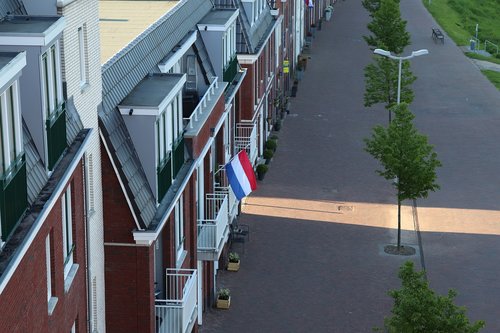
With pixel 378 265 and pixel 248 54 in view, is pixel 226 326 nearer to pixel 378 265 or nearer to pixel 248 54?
pixel 378 265

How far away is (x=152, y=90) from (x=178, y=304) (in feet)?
16.7

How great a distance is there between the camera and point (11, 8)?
19516 mm

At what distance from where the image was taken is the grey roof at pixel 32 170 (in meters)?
17.3

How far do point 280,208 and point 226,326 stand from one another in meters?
13.1

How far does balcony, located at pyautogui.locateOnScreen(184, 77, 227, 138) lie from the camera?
29.9 meters

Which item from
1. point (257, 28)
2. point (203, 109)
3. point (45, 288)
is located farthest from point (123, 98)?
point (257, 28)

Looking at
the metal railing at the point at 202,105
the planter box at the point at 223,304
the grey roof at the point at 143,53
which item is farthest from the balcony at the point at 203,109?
the planter box at the point at 223,304

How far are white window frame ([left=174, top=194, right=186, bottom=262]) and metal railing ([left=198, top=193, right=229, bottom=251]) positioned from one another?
3.07m

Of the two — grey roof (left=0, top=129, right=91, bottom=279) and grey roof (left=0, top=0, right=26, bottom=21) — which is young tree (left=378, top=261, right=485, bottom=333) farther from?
grey roof (left=0, top=0, right=26, bottom=21)

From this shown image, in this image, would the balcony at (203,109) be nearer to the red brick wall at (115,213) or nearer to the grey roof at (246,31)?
the red brick wall at (115,213)

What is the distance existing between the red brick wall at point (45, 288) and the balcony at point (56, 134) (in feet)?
2.82

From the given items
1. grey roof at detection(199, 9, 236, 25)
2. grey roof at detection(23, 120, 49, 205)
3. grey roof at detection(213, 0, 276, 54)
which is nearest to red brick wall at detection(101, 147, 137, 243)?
grey roof at detection(23, 120, 49, 205)

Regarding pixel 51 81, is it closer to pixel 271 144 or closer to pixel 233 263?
pixel 233 263

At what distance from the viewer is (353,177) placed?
2039 inches
